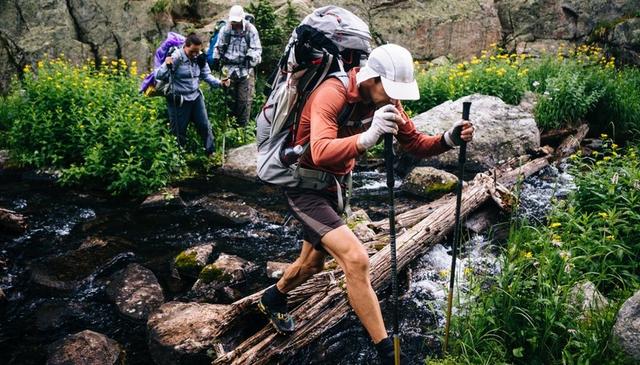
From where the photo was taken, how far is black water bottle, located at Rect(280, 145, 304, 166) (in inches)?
153

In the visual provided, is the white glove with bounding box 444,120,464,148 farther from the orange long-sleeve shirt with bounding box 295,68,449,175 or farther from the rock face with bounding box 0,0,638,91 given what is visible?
the rock face with bounding box 0,0,638,91

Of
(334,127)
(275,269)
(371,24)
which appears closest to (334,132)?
(334,127)

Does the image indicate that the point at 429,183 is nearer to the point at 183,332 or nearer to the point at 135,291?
the point at 135,291

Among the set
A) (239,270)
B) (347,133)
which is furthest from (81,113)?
(347,133)

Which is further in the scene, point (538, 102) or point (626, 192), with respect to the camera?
point (538, 102)

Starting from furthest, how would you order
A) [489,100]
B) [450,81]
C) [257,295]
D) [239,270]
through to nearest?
1. [450,81]
2. [489,100]
3. [239,270]
4. [257,295]

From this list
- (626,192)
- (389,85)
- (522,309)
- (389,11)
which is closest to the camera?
(389,85)

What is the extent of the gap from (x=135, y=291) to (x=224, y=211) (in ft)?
9.56

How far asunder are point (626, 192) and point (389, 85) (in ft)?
11.9

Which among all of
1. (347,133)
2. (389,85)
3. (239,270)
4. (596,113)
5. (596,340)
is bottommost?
(596,113)

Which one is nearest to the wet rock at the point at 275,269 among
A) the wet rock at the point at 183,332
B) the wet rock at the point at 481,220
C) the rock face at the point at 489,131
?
the wet rock at the point at 183,332

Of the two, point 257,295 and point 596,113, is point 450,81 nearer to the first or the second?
point 596,113

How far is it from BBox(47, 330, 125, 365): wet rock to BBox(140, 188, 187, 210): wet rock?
4.19 metres

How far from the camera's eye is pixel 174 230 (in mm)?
8016
